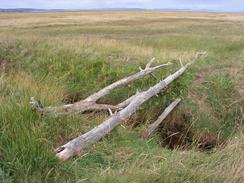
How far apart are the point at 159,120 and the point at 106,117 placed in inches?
54.2

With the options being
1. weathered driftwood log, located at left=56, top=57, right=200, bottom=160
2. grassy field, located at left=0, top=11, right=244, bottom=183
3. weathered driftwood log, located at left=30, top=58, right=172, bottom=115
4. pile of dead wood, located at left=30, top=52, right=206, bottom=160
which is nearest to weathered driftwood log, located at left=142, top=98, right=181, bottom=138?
pile of dead wood, located at left=30, top=52, right=206, bottom=160

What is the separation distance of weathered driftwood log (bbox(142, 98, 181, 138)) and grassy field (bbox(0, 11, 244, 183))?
15 centimetres

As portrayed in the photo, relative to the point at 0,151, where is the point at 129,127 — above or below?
below

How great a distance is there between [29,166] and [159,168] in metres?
1.39

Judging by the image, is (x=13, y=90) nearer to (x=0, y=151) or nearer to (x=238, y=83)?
(x=0, y=151)

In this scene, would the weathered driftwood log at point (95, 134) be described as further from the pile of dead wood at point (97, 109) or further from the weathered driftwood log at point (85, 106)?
the weathered driftwood log at point (85, 106)

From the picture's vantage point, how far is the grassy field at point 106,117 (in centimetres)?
429

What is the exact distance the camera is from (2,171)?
410cm

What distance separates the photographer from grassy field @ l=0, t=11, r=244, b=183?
4293 mm

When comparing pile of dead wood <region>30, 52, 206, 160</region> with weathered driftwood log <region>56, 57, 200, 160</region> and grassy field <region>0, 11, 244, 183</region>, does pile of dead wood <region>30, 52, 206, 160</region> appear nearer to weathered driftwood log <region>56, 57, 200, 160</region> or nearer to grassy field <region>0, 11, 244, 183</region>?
weathered driftwood log <region>56, 57, 200, 160</region>

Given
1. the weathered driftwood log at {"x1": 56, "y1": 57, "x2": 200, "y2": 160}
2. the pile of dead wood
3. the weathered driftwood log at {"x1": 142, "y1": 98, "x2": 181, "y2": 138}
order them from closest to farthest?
1. the weathered driftwood log at {"x1": 56, "y1": 57, "x2": 200, "y2": 160}
2. the pile of dead wood
3. the weathered driftwood log at {"x1": 142, "y1": 98, "x2": 181, "y2": 138}

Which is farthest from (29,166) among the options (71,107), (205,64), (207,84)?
(205,64)

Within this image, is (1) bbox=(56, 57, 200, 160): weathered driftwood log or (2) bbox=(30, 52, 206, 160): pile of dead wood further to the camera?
(2) bbox=(30, 52, 206, 160): pile of dead wood

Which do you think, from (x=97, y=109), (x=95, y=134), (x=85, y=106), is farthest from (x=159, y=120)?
(x=95, y=134)
